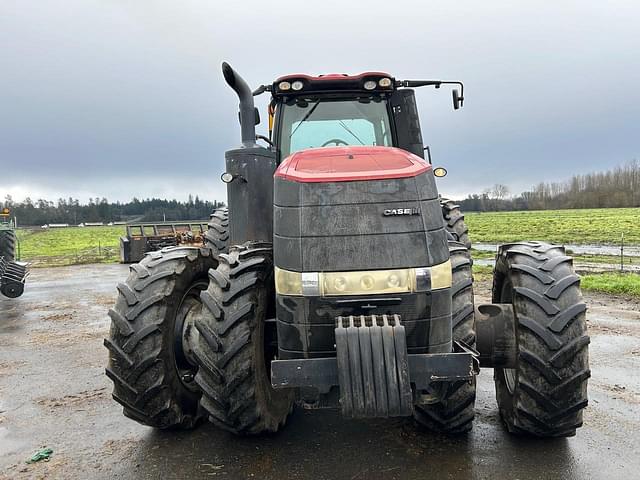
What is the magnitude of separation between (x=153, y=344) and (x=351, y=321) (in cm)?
157

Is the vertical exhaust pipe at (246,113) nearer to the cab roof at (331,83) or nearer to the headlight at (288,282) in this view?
the cab roof at (331,83)

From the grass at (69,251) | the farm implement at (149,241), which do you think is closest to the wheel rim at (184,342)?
the farm implement at (149,241)

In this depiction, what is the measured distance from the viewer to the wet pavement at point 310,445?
3.31 m

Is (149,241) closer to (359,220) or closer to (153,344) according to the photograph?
(153,344)

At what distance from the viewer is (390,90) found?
443 centimetres

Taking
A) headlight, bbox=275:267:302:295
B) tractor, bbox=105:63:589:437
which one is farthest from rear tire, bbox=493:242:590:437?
headlight, bbox=275:267:302:295

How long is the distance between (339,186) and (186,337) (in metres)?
1.68

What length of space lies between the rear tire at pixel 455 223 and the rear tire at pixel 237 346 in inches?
114

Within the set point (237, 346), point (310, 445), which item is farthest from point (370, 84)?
point (310, 445)

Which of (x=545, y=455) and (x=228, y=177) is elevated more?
(x=228, y=177)

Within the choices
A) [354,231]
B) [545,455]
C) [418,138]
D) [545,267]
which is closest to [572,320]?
[545,267]

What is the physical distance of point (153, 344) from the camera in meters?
3.54

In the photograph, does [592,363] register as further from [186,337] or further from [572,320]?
[186,337]

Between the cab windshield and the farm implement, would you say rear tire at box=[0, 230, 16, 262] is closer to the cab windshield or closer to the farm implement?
the farm implement
